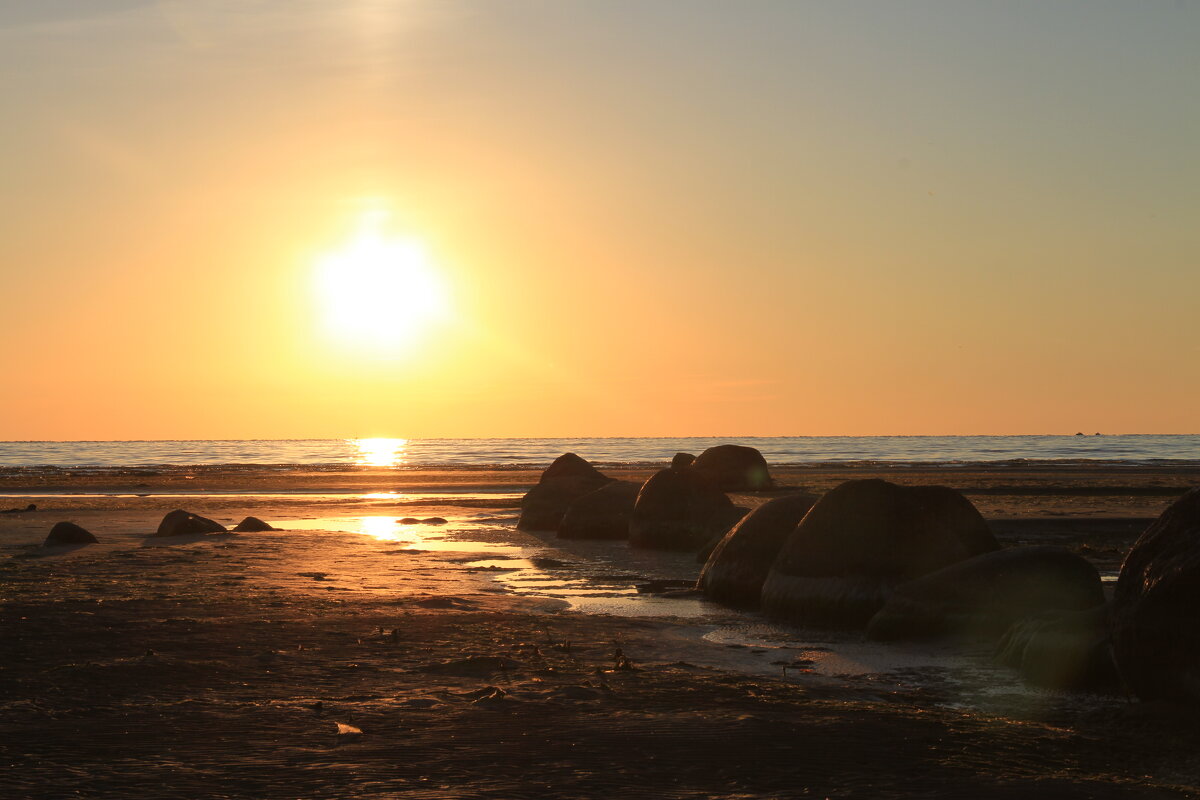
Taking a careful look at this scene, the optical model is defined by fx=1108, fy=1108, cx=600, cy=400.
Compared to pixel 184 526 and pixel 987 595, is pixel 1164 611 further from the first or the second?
pixel 184 526

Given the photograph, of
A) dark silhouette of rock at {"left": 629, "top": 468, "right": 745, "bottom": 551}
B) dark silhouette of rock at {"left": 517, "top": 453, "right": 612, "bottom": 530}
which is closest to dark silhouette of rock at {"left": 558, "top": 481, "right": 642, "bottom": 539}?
dark silhouette of rock at {"left": 517, "top": 453, "right": 612, "bottom": 530}

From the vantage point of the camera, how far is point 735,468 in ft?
138

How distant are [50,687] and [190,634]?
2.24 m

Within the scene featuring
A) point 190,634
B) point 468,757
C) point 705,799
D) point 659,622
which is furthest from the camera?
point 659,622

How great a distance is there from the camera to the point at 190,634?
9.55 metres

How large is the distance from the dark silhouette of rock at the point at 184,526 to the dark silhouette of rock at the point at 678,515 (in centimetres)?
888

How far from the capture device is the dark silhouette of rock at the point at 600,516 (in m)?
21.3

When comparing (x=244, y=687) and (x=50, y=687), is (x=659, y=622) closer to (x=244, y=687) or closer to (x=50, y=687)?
(x=244, y=687)

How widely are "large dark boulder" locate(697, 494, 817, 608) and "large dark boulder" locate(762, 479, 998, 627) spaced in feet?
1.78

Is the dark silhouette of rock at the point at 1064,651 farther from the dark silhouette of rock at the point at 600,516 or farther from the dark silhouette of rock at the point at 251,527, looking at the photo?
the dark silhouette of rock at the point at 251,527

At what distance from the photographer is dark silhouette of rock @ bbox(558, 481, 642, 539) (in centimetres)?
2127

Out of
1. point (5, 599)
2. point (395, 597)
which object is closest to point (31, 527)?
point (5, 599)

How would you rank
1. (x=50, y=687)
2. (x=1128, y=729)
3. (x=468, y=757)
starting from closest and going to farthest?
(x=468, y=757) < (x=1128, y=729) < (x=50, y=687)

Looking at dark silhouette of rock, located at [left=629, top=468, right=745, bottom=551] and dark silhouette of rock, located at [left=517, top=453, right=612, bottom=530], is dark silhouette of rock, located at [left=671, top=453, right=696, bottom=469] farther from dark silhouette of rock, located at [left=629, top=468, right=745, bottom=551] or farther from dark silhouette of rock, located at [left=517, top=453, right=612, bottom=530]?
dark silhouette of rock, located at [left=629, top=468, right=745, bottom=551]
